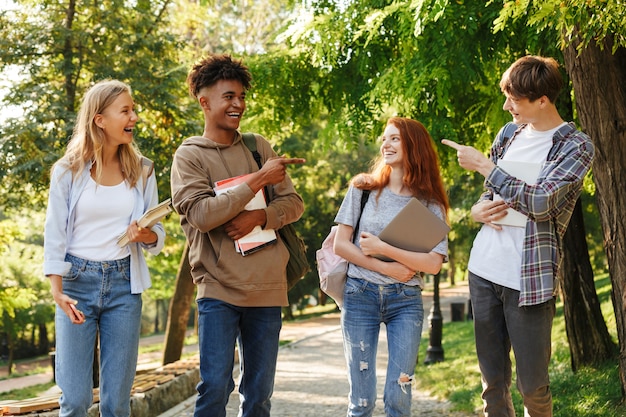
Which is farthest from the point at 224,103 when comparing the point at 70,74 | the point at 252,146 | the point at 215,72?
the point at 70,74

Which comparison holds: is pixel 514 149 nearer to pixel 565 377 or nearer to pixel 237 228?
pixel 237 228

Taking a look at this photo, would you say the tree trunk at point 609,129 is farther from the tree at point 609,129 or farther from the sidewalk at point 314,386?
the sidewalk at point 314,386

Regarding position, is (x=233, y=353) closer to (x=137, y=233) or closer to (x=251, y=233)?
(x=251, y=233)

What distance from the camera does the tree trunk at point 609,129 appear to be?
5.96m

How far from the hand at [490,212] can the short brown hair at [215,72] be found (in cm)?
145

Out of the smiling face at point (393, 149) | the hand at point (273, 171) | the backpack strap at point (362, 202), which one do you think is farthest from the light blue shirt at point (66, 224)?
the smiling face at point (393, 149)

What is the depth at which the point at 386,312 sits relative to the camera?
14.7 feet

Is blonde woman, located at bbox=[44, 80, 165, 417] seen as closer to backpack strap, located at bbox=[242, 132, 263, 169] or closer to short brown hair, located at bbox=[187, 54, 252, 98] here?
short brown hair, located at bbox=[187, 54, 252, 98]

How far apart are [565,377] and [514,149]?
5029 millimetres

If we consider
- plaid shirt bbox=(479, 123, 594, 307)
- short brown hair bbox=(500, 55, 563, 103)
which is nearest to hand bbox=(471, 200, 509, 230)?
plaid shirt bbox=(479, 123, 594, 307)

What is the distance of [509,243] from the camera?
4359mm

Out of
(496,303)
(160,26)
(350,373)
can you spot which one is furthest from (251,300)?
(160,26)

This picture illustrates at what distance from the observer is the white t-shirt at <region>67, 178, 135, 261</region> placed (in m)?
4.29

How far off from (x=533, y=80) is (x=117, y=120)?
2.20m
